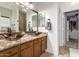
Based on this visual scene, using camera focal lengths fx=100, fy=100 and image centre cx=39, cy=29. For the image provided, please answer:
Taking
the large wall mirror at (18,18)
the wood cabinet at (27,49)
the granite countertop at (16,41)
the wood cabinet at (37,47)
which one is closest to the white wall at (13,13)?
the large wall mirror at (18,18)

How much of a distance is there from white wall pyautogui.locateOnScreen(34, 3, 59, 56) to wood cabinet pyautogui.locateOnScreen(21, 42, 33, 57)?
0.29 metres

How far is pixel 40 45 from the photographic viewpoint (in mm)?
1760

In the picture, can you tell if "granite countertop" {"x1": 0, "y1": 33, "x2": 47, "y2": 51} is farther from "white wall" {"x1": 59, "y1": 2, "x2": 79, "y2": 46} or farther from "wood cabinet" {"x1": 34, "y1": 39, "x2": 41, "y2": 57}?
"white wall" {"x1": 59, "y1": 2, "x2": 79, "y2": 46}

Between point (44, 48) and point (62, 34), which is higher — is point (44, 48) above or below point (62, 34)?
below

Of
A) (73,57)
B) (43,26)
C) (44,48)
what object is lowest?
(73,57)

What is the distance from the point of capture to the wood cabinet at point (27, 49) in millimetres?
1513

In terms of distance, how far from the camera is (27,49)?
1.58 meters

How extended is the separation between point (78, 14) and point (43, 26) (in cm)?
58

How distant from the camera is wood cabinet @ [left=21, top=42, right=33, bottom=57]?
1.51m

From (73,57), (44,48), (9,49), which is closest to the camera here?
(9,49)

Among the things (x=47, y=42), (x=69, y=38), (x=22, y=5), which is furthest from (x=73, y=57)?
(x=22, y=5)

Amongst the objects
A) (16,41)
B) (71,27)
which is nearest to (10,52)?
(16,41)

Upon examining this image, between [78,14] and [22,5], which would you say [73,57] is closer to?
[78,14]

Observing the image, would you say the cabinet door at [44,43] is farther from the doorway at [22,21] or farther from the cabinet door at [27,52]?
the doorway at [22,21]
